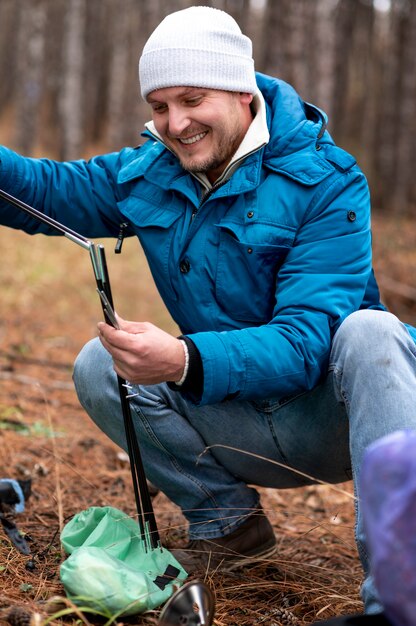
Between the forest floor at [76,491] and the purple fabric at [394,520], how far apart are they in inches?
30.8

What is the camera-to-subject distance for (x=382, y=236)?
11656 millimetres

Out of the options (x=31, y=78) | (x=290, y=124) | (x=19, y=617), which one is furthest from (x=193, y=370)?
(x=31, y=78)

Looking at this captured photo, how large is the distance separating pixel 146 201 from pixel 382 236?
9.38m

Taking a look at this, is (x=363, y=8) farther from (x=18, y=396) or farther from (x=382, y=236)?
(x=18, y=396)

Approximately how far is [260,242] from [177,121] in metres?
0.46

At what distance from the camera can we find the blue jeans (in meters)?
2.27

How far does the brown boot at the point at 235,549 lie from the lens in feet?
8.90

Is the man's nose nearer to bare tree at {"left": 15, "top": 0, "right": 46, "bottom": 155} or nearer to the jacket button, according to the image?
the jacket button

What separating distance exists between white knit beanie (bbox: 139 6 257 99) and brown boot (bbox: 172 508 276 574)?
1.45 meters

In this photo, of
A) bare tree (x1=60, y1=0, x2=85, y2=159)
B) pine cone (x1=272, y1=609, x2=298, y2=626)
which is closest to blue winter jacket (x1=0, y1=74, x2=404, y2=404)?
pine cone (x1=272, y1=609, x2=298, y2=626)

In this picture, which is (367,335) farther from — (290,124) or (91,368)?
(91,368)

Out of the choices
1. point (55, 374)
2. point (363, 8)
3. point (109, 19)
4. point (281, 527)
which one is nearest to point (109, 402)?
point (281, 527)

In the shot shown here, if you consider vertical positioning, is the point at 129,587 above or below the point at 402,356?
below

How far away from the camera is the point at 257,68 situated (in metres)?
20.5
